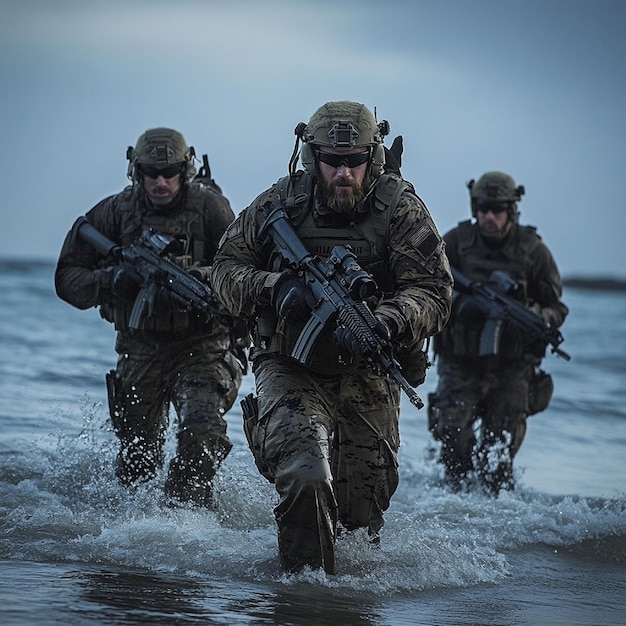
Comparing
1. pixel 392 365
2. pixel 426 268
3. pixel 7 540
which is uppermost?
pixel 426 268

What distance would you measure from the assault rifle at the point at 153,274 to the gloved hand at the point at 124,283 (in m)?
0.03

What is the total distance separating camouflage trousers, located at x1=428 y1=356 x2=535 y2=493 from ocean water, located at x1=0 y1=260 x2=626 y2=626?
26cm

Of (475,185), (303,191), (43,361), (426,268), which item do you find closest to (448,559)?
(426,268)

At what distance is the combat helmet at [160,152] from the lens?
8359 mm

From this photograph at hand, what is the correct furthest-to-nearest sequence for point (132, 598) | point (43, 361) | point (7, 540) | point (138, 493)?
point (43, 361)
point (138, 493)
point (7, 540)
point (132, 598)

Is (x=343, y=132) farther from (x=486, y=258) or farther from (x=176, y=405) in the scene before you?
(x=486, y=258)

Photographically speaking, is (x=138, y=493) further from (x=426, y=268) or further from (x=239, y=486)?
(x=426, y=268)

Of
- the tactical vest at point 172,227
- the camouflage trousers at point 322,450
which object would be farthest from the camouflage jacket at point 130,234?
the camouflage trousers at point 322,450

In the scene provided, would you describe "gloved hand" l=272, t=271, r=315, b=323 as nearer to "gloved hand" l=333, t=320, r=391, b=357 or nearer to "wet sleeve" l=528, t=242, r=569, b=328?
"gloved hand" l=333, t=320, r=391, b=357

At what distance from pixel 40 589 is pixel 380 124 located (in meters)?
2.65

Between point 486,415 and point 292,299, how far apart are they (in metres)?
4.38

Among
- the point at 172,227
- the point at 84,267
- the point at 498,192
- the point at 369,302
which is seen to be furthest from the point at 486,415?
the point at 369,302

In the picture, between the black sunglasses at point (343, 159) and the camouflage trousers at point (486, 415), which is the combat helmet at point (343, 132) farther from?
the camouflage trousers at point (486, 415)

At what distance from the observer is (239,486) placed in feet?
28.3
